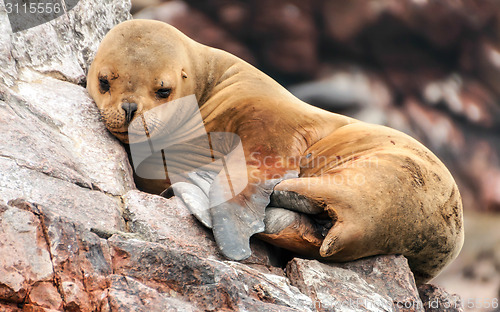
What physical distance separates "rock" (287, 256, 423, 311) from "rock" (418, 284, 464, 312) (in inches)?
19.2

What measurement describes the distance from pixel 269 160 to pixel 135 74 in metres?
1.22

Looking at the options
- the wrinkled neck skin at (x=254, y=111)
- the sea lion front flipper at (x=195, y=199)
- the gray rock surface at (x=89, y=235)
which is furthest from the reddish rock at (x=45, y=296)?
the wrinkled neck skin at (x=254, y=111)

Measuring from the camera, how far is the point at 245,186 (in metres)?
4.06

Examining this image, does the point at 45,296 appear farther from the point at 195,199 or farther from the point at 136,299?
the point at 195,199

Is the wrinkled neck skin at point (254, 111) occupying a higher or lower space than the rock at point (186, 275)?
lower

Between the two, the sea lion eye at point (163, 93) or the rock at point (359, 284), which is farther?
the sea lion eye at point (163, 93)

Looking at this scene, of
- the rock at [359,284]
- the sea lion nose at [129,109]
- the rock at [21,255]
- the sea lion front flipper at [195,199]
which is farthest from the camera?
the sea lion nose at [129,109]

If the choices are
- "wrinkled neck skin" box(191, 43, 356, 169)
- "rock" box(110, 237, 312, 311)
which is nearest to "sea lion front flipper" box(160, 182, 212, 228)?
"wrinkled neck skin" box(191, 43, 356, 169)

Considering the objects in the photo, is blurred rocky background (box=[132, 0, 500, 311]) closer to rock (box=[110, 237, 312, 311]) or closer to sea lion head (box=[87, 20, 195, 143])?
sea lion head (box=[87, 20, 195, 143])

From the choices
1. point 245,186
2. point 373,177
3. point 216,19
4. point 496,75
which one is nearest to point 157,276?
point 245,186

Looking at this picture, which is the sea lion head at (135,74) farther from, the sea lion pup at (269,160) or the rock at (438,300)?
the rock at (438,300)

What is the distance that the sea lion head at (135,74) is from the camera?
4535mm

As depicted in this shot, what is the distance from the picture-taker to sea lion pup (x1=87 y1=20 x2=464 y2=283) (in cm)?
393

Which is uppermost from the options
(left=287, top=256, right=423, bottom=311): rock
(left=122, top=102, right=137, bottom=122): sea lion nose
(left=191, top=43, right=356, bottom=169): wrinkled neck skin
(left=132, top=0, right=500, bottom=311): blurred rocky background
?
(left=122, top=102, right=137, bottom=122): sea lion nose
